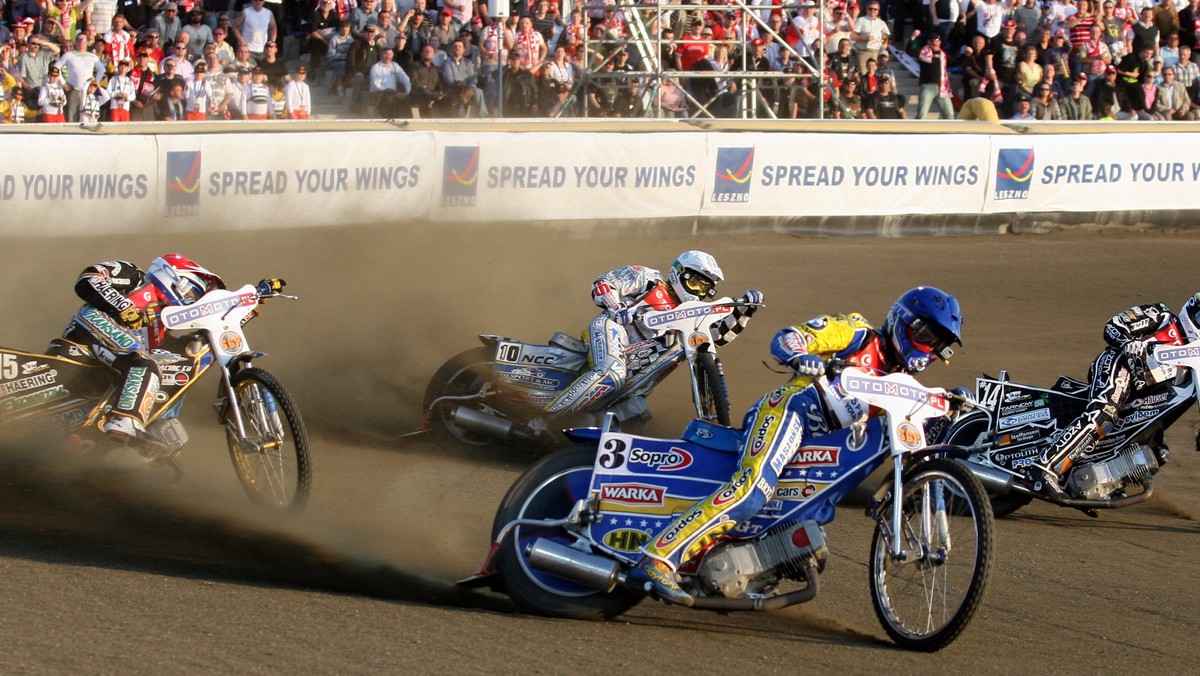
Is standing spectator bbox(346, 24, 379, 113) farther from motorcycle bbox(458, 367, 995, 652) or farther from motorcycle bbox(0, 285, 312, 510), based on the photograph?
motorcycle bbox(458, 367, 995, 652)

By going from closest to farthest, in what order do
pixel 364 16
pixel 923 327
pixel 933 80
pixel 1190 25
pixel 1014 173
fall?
→ pixel 923 327 < pixel 1014 173 < pixel 364 16 < pixel 933 80 < pixel 1190 25

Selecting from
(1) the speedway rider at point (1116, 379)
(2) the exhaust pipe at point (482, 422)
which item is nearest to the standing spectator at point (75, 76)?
(2) the exhaust pipe at point (482, 422)

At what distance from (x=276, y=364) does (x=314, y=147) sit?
5.60 m

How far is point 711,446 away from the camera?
6.27 metres

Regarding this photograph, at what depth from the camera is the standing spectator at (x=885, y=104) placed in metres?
22.0

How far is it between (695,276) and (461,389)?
181 centimetres

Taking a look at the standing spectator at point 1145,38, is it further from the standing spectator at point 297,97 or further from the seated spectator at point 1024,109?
the standing spectator at point 297,97

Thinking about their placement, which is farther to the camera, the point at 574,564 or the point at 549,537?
the point at 549,537

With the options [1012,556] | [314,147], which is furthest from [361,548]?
[314,147]

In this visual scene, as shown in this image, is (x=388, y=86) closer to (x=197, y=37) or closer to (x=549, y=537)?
(x=197, y=37)

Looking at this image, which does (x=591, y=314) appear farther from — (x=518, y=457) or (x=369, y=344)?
(x=518, y=457)

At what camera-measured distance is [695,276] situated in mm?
9875

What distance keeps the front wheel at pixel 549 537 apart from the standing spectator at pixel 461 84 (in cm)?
1481

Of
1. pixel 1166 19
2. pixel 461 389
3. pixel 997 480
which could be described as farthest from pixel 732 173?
pixel 1166 19
